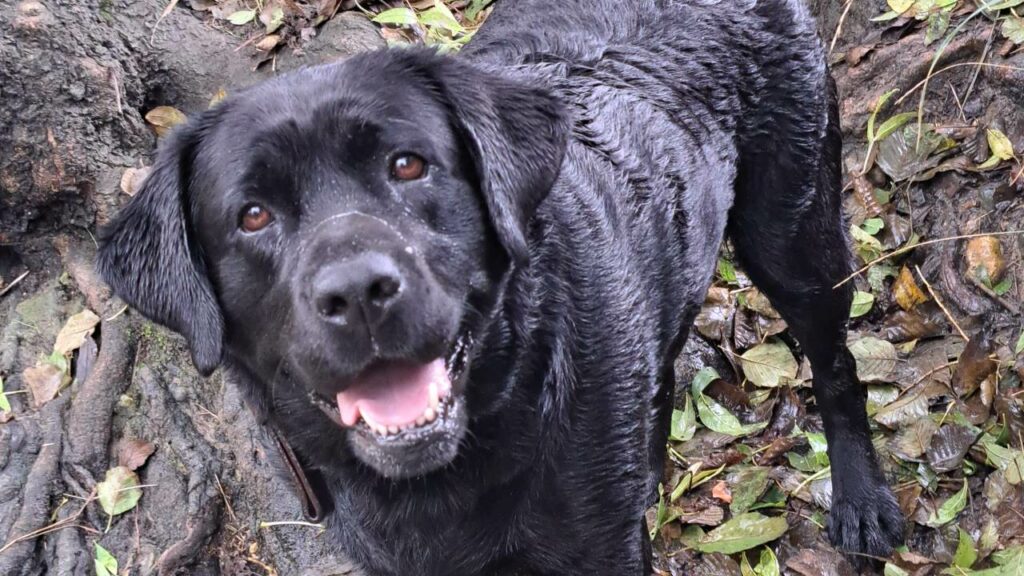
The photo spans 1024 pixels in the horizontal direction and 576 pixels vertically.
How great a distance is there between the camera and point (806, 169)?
3.60m

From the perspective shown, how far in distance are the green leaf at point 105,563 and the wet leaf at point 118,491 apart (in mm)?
144

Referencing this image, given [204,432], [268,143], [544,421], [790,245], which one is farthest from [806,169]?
[204,432]

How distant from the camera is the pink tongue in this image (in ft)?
7.65

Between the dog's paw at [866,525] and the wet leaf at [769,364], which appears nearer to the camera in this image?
the dog's paw at [866,525]

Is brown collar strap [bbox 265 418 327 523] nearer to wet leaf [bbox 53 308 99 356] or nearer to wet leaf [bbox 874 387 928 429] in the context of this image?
wet leaf [bbox 53 308 99 356]

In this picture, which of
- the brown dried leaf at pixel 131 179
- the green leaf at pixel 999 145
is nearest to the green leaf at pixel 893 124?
the green leaf at pixel 999 145

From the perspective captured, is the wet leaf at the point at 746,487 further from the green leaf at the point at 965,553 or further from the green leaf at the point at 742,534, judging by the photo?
the green leaf at the point at 965,553

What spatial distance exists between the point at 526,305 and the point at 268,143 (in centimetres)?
76

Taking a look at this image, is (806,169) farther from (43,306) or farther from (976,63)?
(43,306)

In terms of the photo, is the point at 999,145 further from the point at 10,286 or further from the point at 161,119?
the point at 10,286

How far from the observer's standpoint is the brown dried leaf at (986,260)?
4191 mm

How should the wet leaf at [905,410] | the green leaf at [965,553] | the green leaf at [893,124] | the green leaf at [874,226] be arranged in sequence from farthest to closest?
the green leaf at [893,124] → the green leaf at [874,226] → the wet leaf at [905,410] → the green leaf at [965,553]

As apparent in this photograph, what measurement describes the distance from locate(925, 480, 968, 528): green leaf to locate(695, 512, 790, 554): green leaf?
0.55 m

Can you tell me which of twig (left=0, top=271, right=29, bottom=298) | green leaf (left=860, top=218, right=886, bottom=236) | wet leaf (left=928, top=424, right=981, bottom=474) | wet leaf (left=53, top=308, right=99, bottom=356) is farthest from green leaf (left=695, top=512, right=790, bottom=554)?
twig (left=0, top=271, right=29, bottom=298)
